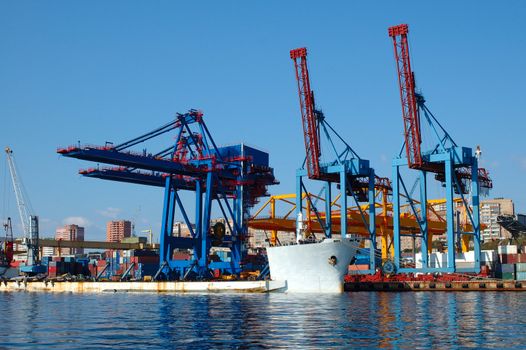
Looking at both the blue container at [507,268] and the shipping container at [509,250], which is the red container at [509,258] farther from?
the blue container at [507,268]

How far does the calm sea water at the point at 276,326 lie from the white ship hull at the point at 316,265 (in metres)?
13.2

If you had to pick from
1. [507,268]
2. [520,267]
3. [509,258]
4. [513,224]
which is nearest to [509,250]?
[509,258]

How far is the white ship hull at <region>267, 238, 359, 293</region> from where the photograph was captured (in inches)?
2618

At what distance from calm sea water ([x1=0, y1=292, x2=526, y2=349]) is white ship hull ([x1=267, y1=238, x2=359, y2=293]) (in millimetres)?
13164

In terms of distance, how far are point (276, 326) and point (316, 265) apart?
31145mm

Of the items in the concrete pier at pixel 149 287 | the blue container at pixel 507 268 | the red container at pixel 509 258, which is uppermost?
the red container at pixel 509 258

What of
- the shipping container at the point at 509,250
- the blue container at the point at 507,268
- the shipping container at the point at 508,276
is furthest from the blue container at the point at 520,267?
the shipping container at the point at 509,250

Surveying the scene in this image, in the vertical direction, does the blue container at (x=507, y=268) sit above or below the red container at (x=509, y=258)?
below

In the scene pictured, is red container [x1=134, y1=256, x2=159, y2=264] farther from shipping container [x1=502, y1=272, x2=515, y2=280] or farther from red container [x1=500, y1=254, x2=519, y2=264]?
shipping container [x1=502, y1=272, x2=515, y2=280]

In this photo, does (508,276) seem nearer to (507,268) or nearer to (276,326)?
(507,268)

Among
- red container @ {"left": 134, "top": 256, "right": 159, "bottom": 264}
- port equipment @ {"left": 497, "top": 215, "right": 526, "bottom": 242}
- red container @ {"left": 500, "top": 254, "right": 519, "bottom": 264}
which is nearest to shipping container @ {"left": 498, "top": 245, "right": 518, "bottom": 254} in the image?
red container @ {"left": 500, "top": 254, "right": 519, "bottom": 264}

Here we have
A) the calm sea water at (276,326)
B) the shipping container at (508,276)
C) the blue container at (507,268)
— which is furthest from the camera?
the blue container at (507,268)

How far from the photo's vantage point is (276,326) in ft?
119

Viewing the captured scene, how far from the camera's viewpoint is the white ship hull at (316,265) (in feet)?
218
